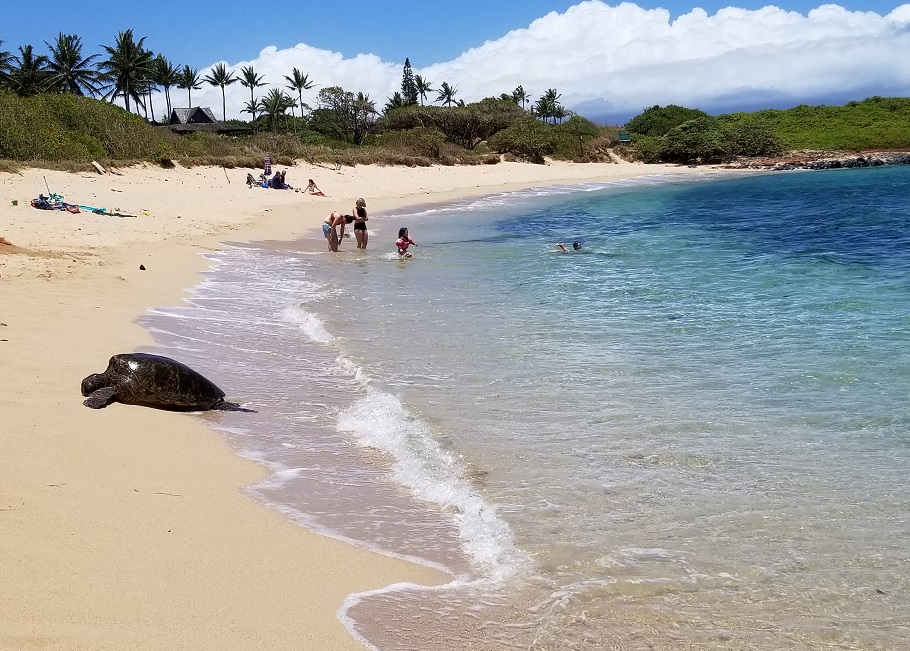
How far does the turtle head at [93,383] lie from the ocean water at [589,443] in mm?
939

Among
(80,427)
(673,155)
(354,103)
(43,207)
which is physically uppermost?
(354,103)

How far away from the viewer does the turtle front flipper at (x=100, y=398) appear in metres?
5.24

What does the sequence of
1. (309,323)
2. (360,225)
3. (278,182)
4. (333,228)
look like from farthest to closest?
(278,182) < (360,225) < (333,228) < (309,323)

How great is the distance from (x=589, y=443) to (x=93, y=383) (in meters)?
3.80

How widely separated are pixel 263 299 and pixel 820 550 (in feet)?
28.5

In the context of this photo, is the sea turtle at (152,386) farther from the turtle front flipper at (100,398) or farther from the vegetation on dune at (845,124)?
the vegetation on dune at (845,124)

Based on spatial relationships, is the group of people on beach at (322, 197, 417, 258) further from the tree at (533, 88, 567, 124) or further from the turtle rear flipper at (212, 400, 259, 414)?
the tree at (533, 88, 567, 124)

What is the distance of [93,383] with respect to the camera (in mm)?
5504

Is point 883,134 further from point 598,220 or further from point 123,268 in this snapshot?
point 123,268

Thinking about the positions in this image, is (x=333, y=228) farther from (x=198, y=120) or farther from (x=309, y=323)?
(x=198, y=120)

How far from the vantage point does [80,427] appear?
4.80m

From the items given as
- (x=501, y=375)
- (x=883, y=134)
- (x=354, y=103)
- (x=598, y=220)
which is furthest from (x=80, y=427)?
(x=883, y=134)

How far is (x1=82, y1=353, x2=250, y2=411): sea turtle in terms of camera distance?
217 inches

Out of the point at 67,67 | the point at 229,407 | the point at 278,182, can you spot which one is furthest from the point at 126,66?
the point at 229,407
